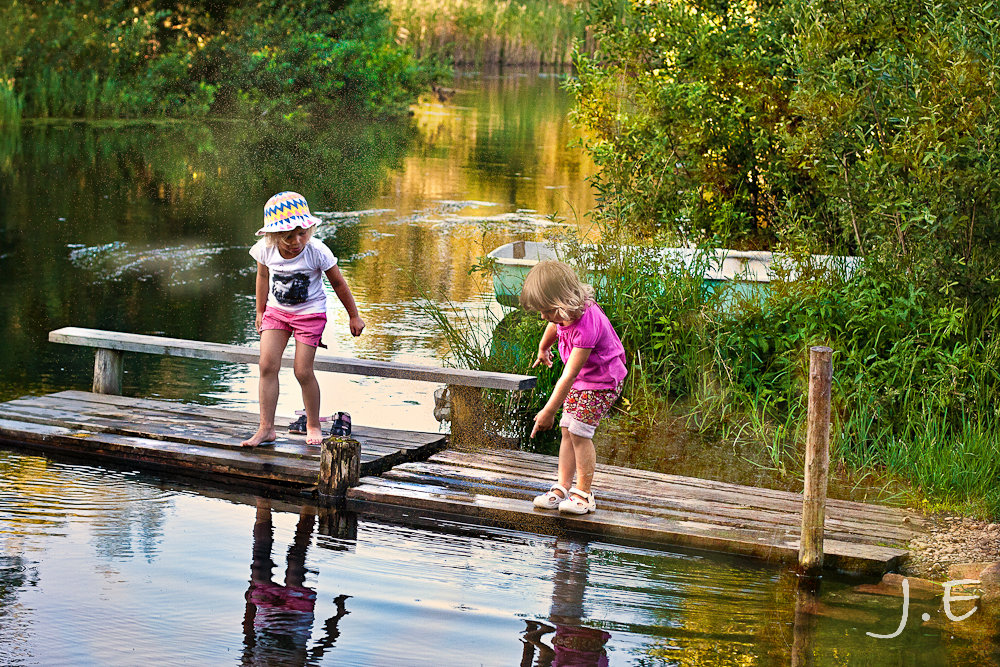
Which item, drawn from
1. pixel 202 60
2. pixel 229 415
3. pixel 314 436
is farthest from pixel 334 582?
pixel 202 60

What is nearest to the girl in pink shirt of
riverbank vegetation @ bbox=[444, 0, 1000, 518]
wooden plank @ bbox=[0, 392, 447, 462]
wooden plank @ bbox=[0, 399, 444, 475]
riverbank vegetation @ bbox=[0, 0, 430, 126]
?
wooden plank @ bbox=[0, 399, 444, 475]

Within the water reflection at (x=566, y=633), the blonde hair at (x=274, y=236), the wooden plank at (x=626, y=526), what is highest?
the blonde hair at (x=274, y=236)

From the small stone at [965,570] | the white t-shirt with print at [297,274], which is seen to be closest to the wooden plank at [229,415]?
the white t-shirt with print at [297,274]

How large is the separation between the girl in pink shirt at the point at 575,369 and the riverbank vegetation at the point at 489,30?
110ft

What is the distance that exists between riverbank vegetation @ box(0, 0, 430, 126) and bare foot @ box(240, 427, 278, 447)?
20931 mm

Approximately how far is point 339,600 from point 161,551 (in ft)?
3.24

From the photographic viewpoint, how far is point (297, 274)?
637cm

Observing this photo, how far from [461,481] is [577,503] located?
2.51 ft

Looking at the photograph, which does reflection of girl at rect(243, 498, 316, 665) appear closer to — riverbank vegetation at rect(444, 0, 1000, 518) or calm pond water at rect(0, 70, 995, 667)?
calm pond water at rect(0, 70, 995, 667)

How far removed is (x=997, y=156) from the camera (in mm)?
6992

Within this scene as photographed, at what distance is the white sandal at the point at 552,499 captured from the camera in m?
5.86

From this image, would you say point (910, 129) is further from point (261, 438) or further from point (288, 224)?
point (261, 438)

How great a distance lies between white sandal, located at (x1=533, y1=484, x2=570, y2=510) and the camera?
5.86 metres

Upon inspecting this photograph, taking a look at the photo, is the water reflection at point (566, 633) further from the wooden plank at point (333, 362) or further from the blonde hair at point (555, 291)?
the wooden plank at point (333, 362)
